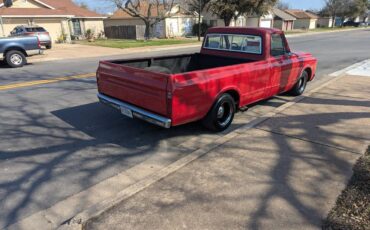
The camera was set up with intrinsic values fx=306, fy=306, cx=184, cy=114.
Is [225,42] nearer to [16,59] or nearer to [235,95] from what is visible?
[235,95]

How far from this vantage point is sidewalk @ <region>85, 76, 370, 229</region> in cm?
312

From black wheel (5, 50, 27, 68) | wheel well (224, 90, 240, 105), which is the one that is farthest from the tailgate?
Result: black wheel (5, 50, 27, 68)

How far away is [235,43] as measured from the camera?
6512 mm

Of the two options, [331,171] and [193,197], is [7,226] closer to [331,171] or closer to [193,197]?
[193,197]

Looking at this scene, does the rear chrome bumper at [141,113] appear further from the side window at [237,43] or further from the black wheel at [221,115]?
the side window at [237,43]

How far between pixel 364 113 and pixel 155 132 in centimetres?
436

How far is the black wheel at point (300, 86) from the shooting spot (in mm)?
7849

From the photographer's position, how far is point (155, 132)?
17.9 feet

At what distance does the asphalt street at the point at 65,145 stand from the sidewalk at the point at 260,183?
0.69m

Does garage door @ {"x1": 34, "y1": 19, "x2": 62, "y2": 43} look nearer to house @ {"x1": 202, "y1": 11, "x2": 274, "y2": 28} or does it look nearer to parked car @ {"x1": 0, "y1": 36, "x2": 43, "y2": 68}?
parked car @ {"x1": 0, "y1": 36, "x2": 43, "y2": 68}

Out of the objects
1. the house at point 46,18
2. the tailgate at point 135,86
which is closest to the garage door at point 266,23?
the house at point 46,18

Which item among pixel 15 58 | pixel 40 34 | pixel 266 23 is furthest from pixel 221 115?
pixel 266 23

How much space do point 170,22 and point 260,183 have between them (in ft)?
127

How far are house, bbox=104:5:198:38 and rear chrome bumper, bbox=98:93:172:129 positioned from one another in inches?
1341
